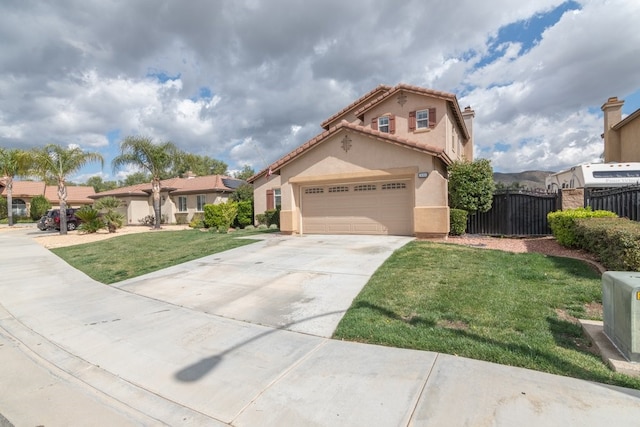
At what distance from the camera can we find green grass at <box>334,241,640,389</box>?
147 inches

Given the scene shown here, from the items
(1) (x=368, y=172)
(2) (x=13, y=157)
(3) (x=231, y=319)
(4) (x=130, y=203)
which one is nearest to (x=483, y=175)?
(1) (x=368, y=172)

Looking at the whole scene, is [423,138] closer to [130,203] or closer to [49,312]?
[49,312]

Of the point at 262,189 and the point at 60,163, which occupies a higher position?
the point at 60,163

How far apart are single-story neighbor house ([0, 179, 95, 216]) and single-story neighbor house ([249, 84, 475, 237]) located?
37683mm

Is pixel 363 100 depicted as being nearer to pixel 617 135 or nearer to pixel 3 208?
pixel 617 135

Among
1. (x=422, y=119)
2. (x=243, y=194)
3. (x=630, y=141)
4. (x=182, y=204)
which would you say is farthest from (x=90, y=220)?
(x=630, y=141)

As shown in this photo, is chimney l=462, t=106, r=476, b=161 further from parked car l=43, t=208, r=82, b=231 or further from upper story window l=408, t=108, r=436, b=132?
parked car l=43, t=208, r=82, b=231

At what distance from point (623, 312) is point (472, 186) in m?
9.98

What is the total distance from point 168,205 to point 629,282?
32368 mm

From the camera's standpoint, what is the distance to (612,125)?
18297mm

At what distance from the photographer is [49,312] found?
6297mm

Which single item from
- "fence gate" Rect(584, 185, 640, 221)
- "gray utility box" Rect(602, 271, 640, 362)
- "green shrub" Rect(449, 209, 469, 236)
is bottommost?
"gray utility box" Rect(602, 271, 640, 362)

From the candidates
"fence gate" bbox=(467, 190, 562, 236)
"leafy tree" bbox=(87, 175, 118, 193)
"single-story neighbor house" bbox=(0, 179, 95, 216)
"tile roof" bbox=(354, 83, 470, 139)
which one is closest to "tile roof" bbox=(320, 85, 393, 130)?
"tile roof" bbox=(354, 83, 470, 139)

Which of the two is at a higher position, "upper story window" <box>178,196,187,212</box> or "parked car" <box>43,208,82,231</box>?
"upper story window" <box>178,196,187,212</box>
